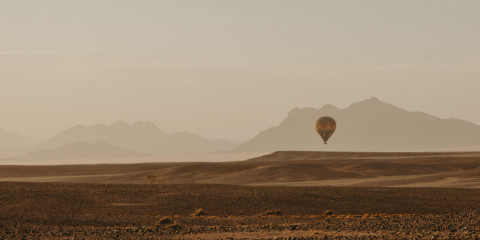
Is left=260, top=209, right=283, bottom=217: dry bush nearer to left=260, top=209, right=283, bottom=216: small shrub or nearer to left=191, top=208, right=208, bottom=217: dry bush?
left=260, top=209, right=283, bottom=216: small shrub

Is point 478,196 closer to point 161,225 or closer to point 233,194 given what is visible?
point 233,194

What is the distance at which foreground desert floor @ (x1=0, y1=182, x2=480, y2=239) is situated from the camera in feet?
84.7

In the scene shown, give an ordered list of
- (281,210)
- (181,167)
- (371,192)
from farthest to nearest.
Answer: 1. (181,167)
2. (371,192)
3. (281,210)

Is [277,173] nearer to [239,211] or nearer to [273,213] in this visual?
[239,211]

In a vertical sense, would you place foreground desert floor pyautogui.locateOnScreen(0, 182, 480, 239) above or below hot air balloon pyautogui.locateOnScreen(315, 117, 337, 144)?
below

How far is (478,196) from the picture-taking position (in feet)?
144

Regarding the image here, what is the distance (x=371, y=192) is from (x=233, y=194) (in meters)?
8.88

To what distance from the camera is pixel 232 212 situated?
121 feet

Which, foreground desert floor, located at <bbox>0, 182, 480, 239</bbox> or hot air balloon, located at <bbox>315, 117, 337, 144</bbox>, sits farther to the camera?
hot air balloon, located at <bbox>315, 117, 337, 144</bbox>

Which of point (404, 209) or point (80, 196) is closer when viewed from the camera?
point (404, 209)

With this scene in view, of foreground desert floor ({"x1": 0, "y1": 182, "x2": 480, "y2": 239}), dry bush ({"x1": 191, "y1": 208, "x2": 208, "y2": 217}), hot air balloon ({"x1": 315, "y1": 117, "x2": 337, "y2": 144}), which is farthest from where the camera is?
hot air balloon ({"x1": 315, "y1": 117, "x2": 337, "y2": 144})

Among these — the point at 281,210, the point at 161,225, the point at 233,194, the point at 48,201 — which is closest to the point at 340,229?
the point at 161,225

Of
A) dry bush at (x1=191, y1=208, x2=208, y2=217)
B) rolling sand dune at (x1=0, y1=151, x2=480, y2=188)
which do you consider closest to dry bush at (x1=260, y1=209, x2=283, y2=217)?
dry bush at (x1=191, y1=208, x2=208, y2=217)

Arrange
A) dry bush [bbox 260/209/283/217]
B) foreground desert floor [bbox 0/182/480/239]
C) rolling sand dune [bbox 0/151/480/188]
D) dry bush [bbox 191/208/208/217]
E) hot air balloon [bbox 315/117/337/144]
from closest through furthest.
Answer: foreground desert floor [bbox 0/182/480/239], dry bush [bbox 191/208/208/217], dry bush [bbox 260/209/283/217], rolling sand dune [bbox 0/151/480/188], hot air balloon [bbox 315/117/337/144]
